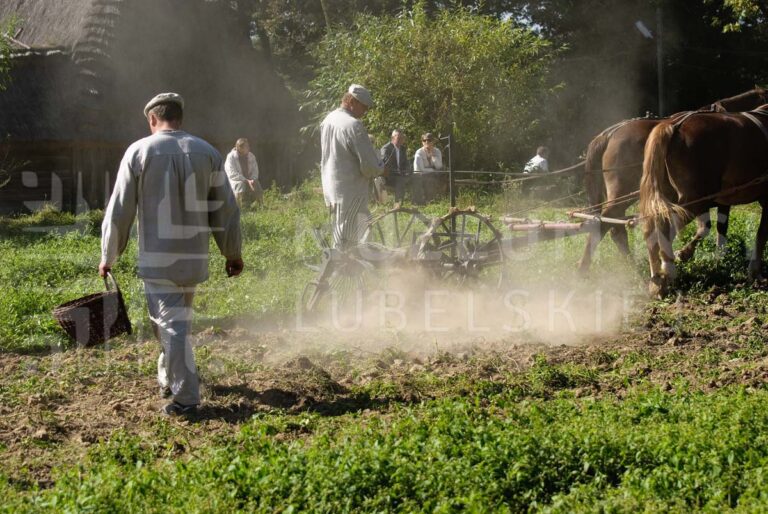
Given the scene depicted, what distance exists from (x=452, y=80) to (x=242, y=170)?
6.28 metres

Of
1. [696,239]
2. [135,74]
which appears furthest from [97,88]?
[696,239]

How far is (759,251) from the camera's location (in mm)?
10922

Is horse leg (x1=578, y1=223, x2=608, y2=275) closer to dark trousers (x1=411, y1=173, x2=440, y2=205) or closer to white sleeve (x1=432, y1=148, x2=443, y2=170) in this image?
dark trousers (x1=411, y1=173, x2=440, y2=205)

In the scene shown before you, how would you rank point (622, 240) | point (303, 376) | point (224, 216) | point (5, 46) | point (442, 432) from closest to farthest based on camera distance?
point (442, 432), point (224, 216), point (303, 376), point (622, 240), point (5, 46)

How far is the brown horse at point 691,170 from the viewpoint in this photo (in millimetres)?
9961

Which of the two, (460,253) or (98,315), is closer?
(98,315)

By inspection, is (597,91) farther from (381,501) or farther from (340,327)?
(381,501)

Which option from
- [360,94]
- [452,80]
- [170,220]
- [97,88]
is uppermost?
[97,88]

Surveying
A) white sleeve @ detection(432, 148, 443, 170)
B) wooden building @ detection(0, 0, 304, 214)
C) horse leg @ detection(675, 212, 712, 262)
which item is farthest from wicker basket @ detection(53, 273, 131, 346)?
wooden building @ detection(0, 0, 304, 214)

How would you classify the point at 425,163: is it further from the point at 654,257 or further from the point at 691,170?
the point at 654,257

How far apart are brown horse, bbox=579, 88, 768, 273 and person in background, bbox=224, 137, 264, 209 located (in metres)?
7.76

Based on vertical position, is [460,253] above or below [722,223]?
below

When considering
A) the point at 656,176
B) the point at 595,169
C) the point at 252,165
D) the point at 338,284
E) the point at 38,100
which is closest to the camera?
the point at 338,284

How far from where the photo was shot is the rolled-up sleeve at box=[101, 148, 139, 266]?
6.28 meters
